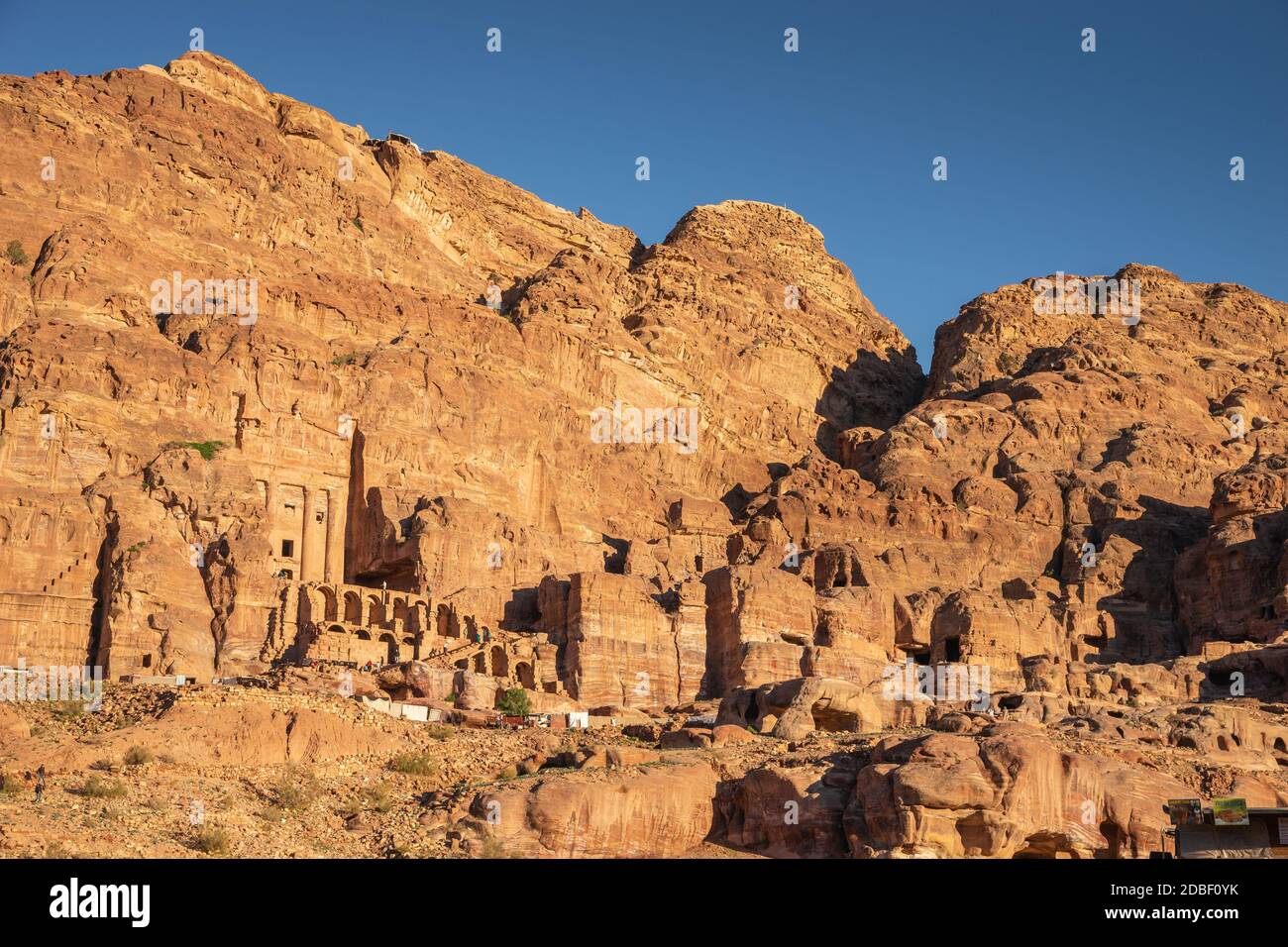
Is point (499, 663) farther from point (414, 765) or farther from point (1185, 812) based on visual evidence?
point (1185, 812)

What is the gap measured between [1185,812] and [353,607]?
3747cm

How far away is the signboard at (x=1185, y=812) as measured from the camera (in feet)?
118

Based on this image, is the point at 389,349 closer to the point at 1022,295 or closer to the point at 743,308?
the point at 743,308

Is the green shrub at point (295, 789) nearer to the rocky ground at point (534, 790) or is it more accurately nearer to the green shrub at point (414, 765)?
the rocky ground at point (534, 790)

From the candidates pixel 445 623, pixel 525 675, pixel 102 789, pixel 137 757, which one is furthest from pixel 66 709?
pixel 445 623

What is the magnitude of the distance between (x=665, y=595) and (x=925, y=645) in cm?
1266

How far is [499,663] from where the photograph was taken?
64562mm

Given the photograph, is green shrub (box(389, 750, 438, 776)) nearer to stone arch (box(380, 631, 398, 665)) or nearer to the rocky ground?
the rocky ground

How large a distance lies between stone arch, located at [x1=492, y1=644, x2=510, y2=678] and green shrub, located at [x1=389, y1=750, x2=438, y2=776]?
67.0ft

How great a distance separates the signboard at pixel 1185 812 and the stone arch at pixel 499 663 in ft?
106

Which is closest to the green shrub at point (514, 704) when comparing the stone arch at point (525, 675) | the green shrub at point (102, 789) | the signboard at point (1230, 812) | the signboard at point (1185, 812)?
the stone arch at point (525, 675)
